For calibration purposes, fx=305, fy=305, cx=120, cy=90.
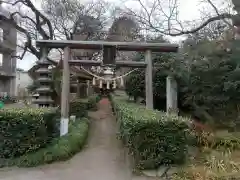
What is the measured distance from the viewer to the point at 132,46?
36.4ft

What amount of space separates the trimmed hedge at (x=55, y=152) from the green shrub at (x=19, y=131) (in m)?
0.23

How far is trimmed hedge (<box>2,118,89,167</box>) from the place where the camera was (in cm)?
820

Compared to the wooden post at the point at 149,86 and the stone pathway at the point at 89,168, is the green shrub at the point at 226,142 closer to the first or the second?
the stone pathway at the point at 89,168

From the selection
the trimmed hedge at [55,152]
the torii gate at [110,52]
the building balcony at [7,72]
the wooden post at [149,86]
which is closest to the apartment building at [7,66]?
the building balcony at [7,72]

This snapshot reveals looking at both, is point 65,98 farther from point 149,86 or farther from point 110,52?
point 149,86

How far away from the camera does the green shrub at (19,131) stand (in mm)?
8359

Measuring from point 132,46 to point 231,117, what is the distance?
4.29 meters

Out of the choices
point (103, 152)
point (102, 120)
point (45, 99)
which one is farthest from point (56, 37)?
point (103, 152)

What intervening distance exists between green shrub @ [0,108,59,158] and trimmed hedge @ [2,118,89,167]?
0.23 meters

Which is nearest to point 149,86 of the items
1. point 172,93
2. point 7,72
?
point 172,93

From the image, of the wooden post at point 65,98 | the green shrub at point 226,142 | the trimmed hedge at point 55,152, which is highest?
the wooden post at point 65,98

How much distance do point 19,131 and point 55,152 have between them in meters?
1.14

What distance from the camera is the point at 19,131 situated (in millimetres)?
8383

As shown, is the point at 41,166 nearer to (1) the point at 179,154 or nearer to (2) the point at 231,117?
(1) the point at 179,154
